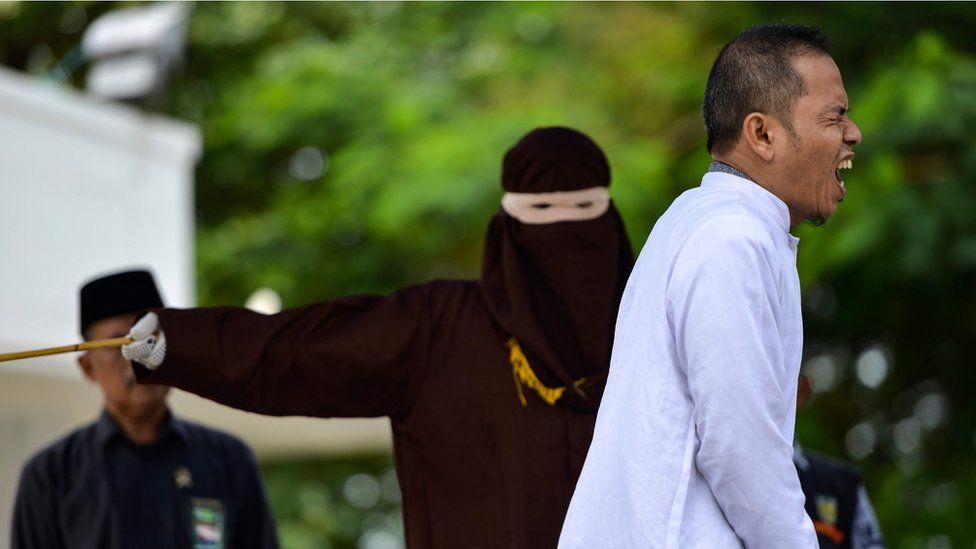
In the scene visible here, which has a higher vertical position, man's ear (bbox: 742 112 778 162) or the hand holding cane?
man's ear (bbox: 742 112 778 162)

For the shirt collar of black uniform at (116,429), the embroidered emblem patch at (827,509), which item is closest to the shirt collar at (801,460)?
the embroidered emblem patch at (827,509)

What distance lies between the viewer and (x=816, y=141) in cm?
252

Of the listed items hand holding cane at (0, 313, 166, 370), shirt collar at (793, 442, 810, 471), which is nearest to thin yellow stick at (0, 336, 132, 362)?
hand holding cane at (0, 313, 166, 370)

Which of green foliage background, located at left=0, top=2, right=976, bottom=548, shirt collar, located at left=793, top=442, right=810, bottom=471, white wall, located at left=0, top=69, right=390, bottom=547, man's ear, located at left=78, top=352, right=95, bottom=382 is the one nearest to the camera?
man's ear, located at left=78, top=352, right=95, bottom=382

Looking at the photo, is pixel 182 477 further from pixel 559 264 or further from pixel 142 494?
pixel 559 264

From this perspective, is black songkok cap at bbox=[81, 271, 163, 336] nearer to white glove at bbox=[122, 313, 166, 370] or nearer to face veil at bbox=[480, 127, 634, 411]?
white glove at bbox=[122, 313, 166, 370]

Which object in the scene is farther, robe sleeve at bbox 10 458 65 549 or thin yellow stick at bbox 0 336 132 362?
robe sleeve at bbox 10 458 65 549

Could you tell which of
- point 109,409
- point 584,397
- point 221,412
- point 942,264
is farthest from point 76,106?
point 584,397

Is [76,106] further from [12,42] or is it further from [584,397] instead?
[12,42]

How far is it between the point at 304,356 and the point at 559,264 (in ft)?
2.16

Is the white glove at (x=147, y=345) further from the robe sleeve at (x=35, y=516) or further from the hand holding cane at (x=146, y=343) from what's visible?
the robe sleeve at (x=35, y=516)

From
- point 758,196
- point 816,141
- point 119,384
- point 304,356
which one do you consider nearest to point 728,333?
point 758,196

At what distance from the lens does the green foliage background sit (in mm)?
7719

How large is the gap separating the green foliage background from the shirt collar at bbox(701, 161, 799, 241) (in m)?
5.14
